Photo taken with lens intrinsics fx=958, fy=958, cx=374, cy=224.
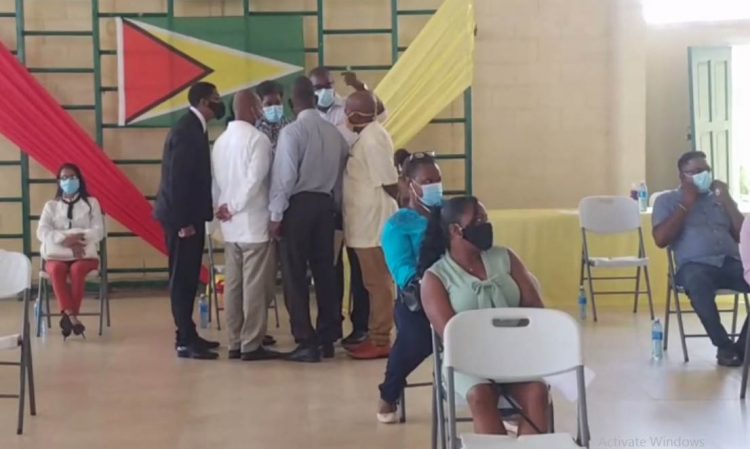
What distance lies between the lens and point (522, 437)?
8.97 feet

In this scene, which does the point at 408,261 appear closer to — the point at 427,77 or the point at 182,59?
the point at 427,77

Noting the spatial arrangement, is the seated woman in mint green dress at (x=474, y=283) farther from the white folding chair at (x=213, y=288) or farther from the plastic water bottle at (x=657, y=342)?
the white folding chair at (x=213, y=288)

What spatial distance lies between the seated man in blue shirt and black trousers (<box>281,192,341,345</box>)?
188cm

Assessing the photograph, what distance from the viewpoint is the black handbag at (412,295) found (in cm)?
381

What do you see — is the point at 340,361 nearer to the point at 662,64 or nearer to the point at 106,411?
the point at 106,411

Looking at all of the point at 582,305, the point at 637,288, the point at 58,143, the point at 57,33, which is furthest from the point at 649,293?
the point at 57,33

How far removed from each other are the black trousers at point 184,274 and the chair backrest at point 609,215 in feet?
8.85

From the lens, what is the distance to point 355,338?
5.72 metres

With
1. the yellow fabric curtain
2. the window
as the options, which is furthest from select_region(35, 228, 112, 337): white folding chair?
the window

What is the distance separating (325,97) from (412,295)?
2274 millimetres

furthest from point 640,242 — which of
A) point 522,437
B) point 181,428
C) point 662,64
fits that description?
point 522,437

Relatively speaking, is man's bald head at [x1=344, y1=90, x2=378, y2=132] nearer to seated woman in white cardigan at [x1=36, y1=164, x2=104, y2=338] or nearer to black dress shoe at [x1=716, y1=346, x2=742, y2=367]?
seated woman in white cardigan at [x1=36, y1=164, x2=104, y2=338]

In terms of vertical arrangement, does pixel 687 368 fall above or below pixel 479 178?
below

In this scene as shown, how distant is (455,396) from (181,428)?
1684mm
